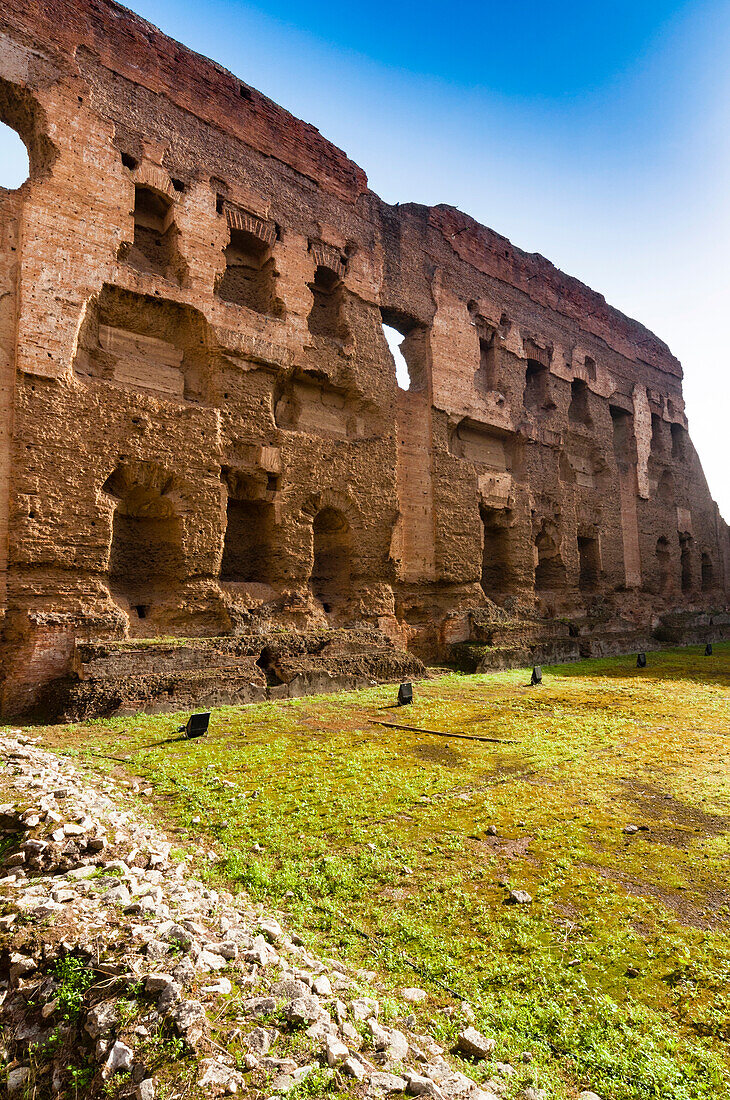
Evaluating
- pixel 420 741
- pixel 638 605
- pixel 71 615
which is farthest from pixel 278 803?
pixel 638 605

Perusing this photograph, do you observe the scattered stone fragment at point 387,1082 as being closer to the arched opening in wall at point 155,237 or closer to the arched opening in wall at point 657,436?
the arched opening in wall at point 155,237

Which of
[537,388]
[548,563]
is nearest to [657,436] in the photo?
[537,388]

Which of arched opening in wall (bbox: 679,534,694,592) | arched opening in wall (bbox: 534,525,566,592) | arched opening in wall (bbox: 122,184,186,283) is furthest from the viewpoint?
arched opening in wall (bbox: 679,534,694,592)

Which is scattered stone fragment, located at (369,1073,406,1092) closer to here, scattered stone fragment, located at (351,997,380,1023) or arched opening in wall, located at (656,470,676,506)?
scattered stone fragment, located at (351,997,380,1023)

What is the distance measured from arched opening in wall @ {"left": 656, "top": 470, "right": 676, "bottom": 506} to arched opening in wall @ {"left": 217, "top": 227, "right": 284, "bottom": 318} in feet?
57.1

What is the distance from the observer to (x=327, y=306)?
38.2ft

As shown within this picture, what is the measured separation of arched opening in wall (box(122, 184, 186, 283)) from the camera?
9.12 m

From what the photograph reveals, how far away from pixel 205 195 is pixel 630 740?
10.2 m

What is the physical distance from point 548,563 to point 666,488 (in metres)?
9.04

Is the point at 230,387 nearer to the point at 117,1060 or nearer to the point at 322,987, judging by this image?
the point at 322,987

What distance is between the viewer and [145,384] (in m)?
8.77

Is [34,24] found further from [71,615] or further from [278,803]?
[278,803]

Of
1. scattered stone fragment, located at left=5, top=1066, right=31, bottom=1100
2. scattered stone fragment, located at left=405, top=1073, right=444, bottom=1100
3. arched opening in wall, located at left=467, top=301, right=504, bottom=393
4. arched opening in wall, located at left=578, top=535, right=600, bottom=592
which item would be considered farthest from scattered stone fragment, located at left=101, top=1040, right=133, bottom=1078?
arched opening in wall, located at left=578, top=535, right=600, bottom=592

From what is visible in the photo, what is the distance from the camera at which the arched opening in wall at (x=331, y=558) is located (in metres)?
10.7
